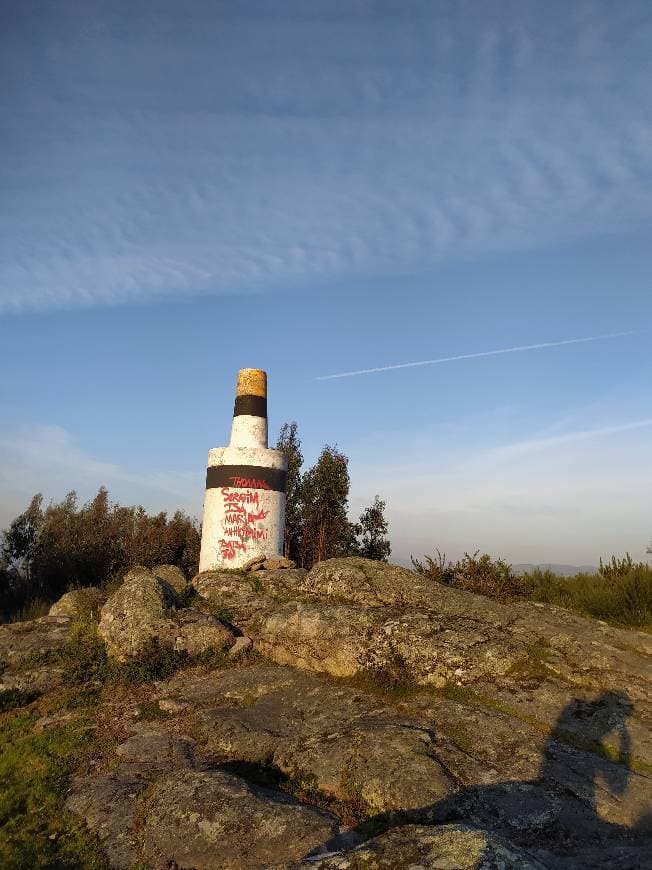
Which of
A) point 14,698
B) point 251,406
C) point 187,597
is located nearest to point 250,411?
point 251,406

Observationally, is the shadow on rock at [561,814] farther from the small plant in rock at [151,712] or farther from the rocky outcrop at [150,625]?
the rocky outcrop at [150,625]

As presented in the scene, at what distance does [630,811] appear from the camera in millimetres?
6621

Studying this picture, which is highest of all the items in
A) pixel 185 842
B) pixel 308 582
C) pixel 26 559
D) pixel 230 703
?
pixel 26 559

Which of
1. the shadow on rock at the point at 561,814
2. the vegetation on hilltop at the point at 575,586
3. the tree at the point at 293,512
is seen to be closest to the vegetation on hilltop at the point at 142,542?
the tree at the point at 293,512

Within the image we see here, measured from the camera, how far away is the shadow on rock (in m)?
5.69

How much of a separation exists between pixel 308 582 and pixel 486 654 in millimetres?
5441

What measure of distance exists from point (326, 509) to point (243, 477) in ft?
37.5

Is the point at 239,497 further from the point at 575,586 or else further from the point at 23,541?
the point at 23,541

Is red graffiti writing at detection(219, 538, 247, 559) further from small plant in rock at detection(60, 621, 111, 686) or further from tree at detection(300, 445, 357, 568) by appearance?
tree at detection(300, 445, 357, 568)

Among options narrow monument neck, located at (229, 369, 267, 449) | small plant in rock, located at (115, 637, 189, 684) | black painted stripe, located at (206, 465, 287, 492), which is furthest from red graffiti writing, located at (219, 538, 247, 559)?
small plant in rock, located at (115, 637, 189, 684)

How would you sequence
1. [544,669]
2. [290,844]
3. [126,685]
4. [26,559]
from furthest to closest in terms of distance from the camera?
[26,559] < [126,685] < [544,669] < [290,844]

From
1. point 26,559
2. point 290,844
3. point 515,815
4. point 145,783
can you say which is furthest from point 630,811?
point 26,559

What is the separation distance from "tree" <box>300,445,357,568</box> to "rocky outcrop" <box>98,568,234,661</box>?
1559 cm

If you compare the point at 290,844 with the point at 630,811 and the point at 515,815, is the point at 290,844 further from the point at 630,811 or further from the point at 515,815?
the point at 630,811
